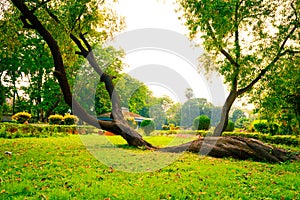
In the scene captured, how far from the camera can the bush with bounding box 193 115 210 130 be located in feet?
74.0

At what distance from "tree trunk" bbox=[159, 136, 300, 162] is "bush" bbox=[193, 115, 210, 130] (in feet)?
41.0

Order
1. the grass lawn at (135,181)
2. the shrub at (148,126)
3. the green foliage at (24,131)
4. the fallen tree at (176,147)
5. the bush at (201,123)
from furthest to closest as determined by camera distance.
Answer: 1. the shrub at (148,126)
2. the bush at (201,123)
3. the green foliage at (24,131)
4. the fallen tree at (176,147)
5. the grass lawn at (135,181)

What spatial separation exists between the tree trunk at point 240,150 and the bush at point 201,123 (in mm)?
12497

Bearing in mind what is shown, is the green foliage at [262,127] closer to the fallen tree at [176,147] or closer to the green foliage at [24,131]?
the fallen tree at [176,147]

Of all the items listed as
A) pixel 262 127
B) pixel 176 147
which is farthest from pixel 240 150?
pixel 262 127

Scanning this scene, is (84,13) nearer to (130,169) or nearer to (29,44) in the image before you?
(130,169)

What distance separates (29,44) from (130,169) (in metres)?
32.9

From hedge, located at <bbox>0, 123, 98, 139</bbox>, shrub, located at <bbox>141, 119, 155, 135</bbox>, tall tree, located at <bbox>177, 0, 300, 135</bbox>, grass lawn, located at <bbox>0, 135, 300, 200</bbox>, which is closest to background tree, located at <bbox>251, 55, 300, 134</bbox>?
tall tree, located at <bbox>177, 0, 300, 135</bbox>

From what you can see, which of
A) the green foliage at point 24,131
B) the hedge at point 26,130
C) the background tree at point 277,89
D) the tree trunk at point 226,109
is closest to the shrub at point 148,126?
the hedge at point 26,130

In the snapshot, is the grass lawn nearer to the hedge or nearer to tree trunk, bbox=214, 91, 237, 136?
tree trunk, bbox=214, 91, 237, 136

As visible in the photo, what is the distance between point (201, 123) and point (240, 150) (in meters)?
Answer: 13.5

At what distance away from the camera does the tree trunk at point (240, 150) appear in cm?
886

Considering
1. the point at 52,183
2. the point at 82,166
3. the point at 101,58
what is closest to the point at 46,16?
the point at 82,166

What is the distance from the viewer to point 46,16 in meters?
12.6
